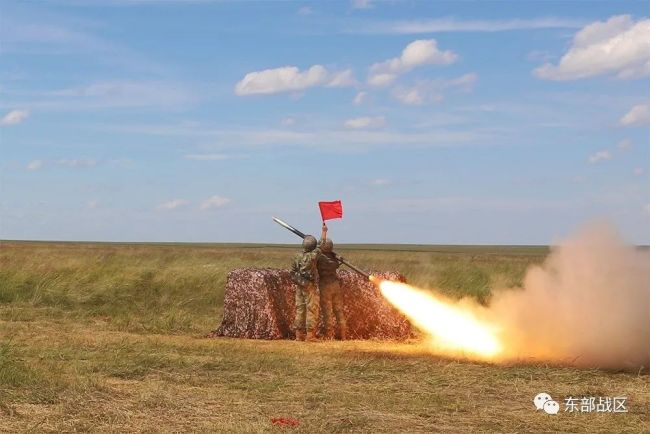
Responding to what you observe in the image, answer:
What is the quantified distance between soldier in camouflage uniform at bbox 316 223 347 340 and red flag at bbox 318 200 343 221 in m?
0.43

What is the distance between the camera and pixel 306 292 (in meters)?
18.1

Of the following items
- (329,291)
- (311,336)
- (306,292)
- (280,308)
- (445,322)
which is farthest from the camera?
(280,308)

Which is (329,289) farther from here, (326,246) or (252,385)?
(252,385)

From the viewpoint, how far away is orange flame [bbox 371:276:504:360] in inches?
651

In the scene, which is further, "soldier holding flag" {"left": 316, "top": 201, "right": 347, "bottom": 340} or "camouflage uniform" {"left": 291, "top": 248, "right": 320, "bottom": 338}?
"soldier holding flag" {"left": 316, "top": 201, "right": 347, "bottom": 340}

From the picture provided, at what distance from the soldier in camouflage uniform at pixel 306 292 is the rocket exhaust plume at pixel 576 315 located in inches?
104

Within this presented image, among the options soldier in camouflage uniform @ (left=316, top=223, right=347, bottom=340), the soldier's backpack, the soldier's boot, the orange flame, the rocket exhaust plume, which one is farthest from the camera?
soldier in camouflage uniform @ (left=316, top=223, right=347, bottom=340)

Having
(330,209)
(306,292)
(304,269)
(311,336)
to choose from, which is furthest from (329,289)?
(330,209)

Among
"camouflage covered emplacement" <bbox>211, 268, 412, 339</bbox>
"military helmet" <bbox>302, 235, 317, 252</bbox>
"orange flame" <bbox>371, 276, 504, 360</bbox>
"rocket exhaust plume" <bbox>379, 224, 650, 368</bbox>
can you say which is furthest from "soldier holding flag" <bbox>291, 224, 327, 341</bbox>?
"rocket exhaust plume" <bbox>379, 224, 650, 368</bbox>

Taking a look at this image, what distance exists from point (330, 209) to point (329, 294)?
5.92ft

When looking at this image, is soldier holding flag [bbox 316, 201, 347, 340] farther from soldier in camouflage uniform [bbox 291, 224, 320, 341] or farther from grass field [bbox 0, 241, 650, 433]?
grass field [bbox 0, 241, 650, 433]

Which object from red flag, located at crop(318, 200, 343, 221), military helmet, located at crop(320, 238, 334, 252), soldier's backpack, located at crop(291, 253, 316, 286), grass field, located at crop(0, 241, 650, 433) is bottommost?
grass field, located at crop(0, 241, 650, 433)

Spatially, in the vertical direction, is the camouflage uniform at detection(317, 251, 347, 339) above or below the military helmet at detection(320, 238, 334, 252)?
below

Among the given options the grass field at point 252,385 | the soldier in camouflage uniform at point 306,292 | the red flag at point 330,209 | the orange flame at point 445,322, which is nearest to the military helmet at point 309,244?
the soldier in camouflage uniform at point 306,292
